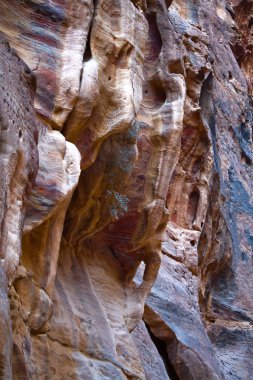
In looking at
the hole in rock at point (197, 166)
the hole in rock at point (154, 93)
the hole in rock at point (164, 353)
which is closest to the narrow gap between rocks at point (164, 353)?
the hole in rock at point (164, 353)

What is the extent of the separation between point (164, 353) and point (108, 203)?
2.18 m

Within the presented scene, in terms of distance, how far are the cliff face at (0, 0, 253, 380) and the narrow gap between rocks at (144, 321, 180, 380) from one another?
0.01 metres

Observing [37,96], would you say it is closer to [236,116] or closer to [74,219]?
[74,219]

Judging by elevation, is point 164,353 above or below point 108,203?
below

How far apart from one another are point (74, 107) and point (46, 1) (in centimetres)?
76

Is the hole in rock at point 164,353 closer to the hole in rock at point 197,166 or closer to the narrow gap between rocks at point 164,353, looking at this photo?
the narrow gap between rocks at point 164,353

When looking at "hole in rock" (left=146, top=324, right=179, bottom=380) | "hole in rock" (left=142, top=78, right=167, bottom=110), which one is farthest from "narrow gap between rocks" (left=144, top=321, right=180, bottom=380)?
"hole in rock" (left=142, top=78, right=167, bottom=110)

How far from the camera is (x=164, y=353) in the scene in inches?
327

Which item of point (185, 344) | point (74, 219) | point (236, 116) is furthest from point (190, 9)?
point (74, 219)

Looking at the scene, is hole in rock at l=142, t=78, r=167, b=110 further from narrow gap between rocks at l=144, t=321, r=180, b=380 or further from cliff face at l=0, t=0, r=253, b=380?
narrow gap between rocks at l=144, t=321, r=180, b=380

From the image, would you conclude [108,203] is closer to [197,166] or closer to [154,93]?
[154,93]

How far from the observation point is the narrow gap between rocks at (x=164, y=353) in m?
8.14

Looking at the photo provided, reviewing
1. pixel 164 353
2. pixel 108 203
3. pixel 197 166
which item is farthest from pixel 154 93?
pixel 197 166

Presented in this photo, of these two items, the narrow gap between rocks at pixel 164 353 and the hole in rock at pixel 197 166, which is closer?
the narrow gap between rocks at pixel 164 353
